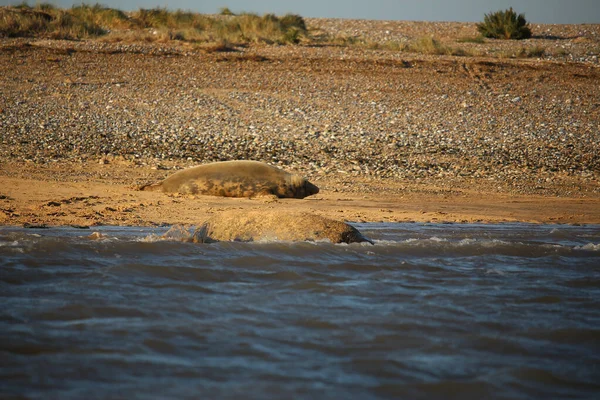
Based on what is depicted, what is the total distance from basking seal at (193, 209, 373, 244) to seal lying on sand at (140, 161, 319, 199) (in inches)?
114

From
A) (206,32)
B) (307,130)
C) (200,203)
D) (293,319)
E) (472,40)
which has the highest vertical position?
(472,40)

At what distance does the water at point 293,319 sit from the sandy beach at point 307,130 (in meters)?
2.39

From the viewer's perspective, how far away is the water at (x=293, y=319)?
3479 mm

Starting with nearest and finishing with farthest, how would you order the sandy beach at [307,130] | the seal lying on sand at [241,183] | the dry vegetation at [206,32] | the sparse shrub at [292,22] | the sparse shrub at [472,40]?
the sandy beach at [307,130] → the seal lying on sand at [241,183] → the dry vegetation at [206,32] → the sparse shrub at [472,40] → the sparse shrub at [292,22]

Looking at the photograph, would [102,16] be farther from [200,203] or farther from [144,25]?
[200,203]

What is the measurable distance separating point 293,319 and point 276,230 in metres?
2.56

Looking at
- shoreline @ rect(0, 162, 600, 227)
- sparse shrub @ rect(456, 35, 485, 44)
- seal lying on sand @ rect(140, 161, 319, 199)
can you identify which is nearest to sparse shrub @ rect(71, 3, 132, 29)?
sparse shrub @ rect(456, 35, 485, 44)

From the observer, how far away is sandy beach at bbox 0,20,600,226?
9906 mm

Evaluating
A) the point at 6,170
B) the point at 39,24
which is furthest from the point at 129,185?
the point at 39,24

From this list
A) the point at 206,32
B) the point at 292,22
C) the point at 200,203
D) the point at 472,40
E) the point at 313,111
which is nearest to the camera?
the point at 200,203

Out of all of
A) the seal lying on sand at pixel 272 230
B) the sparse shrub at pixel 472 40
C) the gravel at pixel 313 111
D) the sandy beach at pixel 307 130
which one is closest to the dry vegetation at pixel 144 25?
the sandy beach at pixel 307 130

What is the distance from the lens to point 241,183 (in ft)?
33.2

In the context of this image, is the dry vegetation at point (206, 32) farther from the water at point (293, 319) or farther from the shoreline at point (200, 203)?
the water at point (293, 319)

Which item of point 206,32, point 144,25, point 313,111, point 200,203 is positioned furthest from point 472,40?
point 200,203
